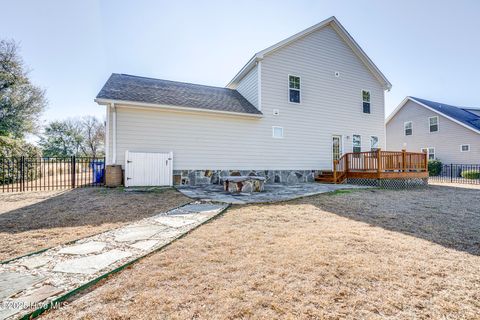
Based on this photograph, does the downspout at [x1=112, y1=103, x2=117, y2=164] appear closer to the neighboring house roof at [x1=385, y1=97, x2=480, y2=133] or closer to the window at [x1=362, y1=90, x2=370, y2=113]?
the window at [x1=362, y1=90, x2=370, y2=113]

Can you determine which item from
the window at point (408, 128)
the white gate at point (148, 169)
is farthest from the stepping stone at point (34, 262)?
the window at point (408, 128)

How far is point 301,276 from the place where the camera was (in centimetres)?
229

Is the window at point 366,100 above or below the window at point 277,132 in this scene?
above

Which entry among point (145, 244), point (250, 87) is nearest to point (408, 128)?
point (250, 87)

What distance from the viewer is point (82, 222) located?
427cm

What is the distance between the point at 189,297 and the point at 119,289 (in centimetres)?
67

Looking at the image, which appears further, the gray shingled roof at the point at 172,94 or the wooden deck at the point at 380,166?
the wooden deck at the point at 380,166

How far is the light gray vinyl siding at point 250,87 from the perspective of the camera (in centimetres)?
1136

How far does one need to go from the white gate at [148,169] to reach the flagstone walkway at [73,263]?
15.7ft

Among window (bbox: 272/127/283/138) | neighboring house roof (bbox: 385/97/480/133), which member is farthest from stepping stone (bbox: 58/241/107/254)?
neighboring house roof (bbox: 385/97/480/133)

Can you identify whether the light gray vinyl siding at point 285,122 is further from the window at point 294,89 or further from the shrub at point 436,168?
the shrub at point 436,168

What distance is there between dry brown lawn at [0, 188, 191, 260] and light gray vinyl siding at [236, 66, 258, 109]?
22.2 feet

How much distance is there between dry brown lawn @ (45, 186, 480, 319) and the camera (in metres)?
1.78

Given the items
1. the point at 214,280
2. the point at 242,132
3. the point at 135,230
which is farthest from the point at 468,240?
the point at 242,132
